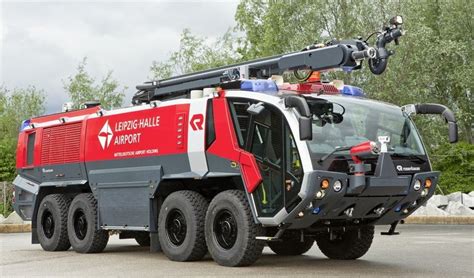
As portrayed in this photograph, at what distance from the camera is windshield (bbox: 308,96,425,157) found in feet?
39.0

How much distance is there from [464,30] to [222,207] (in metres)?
31.5

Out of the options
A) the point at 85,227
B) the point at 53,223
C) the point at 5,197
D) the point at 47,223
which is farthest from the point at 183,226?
the point at 5,197

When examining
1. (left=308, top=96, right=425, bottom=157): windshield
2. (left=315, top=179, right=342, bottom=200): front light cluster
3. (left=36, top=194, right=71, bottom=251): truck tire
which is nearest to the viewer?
(left=315, top=179, right=342, bottom=200): front light cluster

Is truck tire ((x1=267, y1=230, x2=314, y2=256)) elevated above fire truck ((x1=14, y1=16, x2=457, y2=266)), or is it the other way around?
fire truck ((x1=14, y1=16, x2=457, y2=266))

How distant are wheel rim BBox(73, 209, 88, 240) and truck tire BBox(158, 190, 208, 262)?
266 centimetres

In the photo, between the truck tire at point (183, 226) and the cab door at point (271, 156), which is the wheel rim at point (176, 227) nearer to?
the truck tire at point (183, 226)

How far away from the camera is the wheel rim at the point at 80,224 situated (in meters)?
16.0

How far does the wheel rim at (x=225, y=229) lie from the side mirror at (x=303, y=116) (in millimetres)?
1990

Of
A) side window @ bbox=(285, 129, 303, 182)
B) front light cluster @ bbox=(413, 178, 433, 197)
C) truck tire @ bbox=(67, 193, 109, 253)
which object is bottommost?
truck tire @ bbox=(67, 193, 109, 253)

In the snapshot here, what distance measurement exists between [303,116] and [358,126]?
1352 mm

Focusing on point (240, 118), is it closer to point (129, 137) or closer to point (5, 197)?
point (129, 137)

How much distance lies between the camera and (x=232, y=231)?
41.3 feet

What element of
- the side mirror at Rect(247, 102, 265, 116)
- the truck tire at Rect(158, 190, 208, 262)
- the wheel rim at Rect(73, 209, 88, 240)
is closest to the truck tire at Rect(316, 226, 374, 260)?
the truck tire at Rect(158, 190, 208, 262)

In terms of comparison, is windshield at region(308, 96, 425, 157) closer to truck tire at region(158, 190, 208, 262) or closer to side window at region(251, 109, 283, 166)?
side window at region(251, 109, 283, 166)
